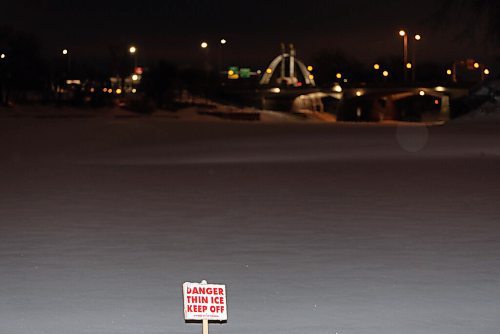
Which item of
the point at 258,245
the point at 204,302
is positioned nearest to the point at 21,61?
the point at 258,245

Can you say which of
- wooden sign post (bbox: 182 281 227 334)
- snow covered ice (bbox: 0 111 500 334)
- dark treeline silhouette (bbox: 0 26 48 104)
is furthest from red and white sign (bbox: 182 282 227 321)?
dark treeline silhouette (bbox: 0 26 48 104)

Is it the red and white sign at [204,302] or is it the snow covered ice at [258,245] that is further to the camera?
the snow covered ice at [258,245]

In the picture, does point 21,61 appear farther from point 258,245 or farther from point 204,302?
point 204,302

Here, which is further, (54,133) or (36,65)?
(36,65)

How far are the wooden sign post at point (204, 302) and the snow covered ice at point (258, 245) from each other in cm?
228

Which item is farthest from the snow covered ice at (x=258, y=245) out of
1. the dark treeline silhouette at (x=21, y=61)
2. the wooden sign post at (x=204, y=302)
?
the dark treeline silhouette at (x=21, y=61)

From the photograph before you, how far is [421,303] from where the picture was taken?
10258 mm

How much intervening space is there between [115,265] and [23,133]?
42443 millimetres

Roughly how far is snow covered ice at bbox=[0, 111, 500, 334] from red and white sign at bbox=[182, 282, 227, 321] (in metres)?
2.28

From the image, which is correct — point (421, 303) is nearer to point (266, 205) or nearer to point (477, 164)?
point (266, 205)

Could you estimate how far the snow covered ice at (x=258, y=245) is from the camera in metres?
9.77

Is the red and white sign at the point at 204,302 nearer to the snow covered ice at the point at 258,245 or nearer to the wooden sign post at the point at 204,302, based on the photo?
the wooden sign post at the point at 204,302

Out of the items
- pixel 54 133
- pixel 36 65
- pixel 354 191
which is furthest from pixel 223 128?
pixel 36 65

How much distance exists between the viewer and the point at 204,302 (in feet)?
22.4
